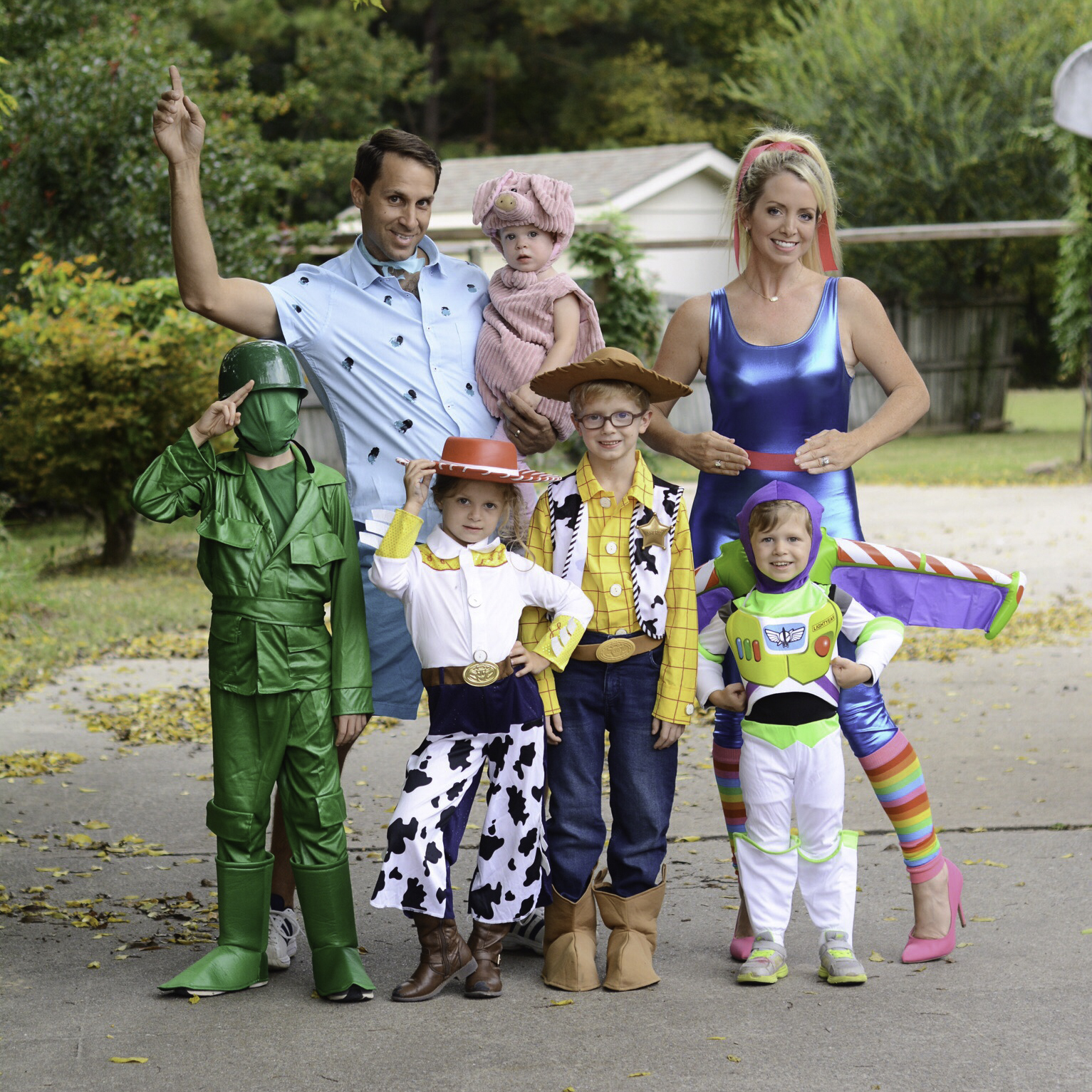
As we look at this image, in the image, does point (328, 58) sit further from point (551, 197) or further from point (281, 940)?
point (281, 940)

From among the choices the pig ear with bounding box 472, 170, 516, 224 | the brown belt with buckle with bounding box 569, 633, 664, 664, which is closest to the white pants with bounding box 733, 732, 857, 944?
the brown belt with buckle with bounding box 569, 633, 664, 664

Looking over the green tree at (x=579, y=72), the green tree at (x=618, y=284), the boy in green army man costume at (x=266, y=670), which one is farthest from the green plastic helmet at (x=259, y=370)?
the green tree at (x=579, y=72)

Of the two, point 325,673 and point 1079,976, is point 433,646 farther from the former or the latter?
point 1079,976

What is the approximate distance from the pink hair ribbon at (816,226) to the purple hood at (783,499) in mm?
703

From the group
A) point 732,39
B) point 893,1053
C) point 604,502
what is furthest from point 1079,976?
point 732,39

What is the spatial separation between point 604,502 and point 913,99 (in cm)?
2323

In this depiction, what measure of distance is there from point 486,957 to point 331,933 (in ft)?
1.29

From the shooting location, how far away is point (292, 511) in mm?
3623

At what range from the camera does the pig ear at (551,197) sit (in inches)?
147

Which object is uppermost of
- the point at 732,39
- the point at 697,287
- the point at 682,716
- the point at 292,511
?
the point at 732,39

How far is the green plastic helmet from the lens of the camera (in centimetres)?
355

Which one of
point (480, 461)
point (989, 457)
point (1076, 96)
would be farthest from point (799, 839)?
point (989, 457)

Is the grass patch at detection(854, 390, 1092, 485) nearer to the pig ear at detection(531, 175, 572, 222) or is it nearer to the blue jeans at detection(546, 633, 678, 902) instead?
the pig ear at detection(531, 175, 572, 222)

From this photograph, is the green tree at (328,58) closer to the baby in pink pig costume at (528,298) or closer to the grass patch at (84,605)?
the grass patch at (84,605)
